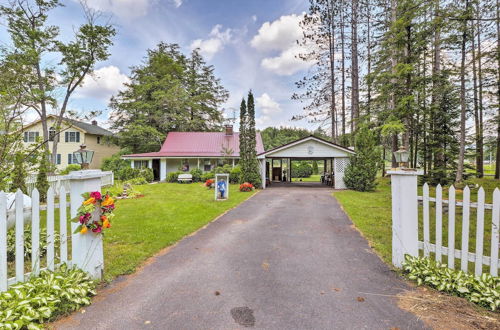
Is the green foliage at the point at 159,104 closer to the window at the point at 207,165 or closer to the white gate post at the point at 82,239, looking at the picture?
the window at the point at 207,165

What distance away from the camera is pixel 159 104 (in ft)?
80.6

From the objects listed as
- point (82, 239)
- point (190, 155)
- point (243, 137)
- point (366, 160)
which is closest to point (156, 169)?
point (190, 155)

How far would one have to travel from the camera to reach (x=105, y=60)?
50.7 ft

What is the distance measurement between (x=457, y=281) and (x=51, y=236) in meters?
4.83

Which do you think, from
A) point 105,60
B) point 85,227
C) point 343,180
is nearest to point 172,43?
point 105,60

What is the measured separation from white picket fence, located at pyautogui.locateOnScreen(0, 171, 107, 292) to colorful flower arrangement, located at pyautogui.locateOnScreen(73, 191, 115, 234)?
145mm

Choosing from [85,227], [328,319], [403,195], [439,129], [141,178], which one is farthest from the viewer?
[141,178]

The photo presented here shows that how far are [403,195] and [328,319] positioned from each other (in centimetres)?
206

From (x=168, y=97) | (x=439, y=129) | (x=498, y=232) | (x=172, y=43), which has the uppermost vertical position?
(x=172, y=43)

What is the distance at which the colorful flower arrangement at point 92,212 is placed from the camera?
269 centimetres

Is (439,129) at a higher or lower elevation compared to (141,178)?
higher

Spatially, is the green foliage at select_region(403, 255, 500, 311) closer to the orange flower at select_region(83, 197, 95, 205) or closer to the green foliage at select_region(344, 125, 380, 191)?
the orange flower at select_region(83, 197, 95, 205)

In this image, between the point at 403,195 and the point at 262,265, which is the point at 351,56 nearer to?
the point at 403,195

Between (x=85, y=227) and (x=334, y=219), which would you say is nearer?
(x=85, y=227)
